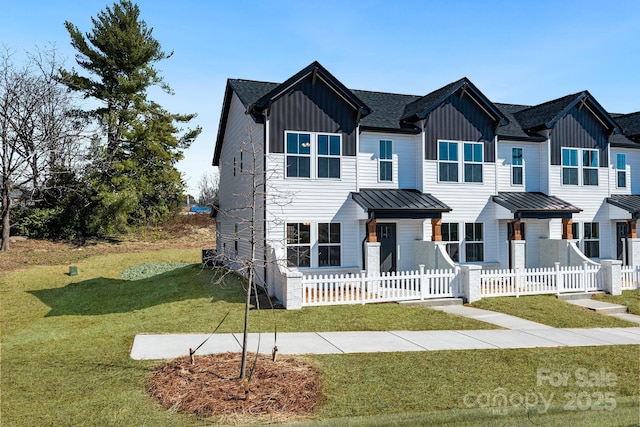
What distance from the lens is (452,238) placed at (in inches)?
779

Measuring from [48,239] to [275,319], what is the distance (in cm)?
3016

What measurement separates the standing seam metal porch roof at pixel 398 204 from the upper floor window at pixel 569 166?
24.7 ft

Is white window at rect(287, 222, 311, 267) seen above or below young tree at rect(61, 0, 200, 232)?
below

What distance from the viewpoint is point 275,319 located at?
12719mm

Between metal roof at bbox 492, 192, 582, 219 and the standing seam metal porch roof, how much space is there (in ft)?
10.7

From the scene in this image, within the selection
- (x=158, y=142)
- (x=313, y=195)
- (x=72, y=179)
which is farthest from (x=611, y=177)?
(x=72, y=179)

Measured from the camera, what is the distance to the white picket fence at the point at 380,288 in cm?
1470

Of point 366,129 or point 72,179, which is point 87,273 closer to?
point 72,179

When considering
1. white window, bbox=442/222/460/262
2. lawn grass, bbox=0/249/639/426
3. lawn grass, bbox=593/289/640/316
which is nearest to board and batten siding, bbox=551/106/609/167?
white window, bbox=442/222/460/262

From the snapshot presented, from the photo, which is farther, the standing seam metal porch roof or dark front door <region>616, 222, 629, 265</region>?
dark front door <region>616, 222, 629, 265</region>

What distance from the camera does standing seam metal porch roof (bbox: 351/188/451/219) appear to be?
1691cm

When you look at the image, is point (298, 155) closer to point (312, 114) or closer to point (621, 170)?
point (312, 114)

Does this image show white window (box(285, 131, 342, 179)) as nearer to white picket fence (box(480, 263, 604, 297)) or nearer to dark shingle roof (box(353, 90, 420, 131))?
dark shingle roof (box(353, 90, 420, 131))

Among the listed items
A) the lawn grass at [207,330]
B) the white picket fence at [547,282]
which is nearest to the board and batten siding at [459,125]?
the white picket fence at [547,282]
